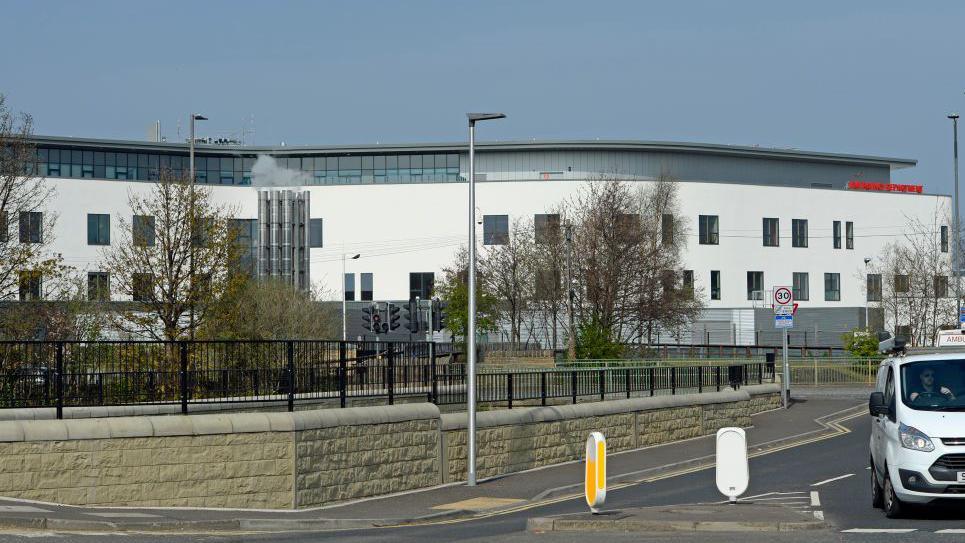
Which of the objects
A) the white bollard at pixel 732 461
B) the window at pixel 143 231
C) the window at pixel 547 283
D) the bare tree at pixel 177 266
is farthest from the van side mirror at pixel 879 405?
the window at pixel 547 283

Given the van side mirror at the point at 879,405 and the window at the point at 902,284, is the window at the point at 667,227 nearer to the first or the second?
the window at the point at 902,284

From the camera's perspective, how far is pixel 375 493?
72.3 feet

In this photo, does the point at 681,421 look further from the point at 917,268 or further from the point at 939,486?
the point at 917,268

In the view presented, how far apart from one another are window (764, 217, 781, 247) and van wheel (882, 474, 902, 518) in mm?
75022

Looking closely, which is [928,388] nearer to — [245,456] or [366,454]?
[366,454]

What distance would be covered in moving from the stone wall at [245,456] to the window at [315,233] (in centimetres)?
6126

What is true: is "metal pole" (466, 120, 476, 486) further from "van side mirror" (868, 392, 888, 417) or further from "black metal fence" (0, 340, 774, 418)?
"van side mirror" (868, 392, 888, 417)

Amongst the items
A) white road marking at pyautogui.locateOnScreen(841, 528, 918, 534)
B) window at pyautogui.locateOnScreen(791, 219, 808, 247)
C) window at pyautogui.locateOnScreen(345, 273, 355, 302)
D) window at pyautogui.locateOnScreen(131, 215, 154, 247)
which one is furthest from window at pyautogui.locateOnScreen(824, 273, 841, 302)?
white road marking at pyautogui.locateOnScreen(841, 528, 918, 534)

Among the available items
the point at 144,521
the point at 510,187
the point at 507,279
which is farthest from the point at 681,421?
the point at 510,187

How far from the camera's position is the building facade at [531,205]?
85.4 meters

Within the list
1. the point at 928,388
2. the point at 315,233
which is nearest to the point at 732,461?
the point at 928,388

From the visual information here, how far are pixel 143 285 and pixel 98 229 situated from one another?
41679 mm

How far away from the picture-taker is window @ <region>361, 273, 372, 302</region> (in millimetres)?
86000

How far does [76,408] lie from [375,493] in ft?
16.2
